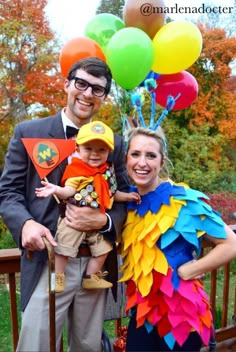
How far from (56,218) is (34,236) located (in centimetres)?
19

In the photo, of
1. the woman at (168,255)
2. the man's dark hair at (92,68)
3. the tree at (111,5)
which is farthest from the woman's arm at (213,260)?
the tree at (111,5)

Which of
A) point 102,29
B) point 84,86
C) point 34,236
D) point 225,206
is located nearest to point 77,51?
point 102,29

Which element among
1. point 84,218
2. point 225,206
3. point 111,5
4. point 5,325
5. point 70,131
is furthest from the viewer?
point 111,5

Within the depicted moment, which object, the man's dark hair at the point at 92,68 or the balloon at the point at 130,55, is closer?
the man's dark hair at the point at 92,68

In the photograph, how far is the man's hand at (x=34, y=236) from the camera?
1453 mm

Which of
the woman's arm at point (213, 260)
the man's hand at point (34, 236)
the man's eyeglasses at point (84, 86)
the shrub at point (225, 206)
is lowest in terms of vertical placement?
the shrub at point (225, 206)

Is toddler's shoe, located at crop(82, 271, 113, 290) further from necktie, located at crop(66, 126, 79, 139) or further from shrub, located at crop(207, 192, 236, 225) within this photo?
shrub, located at crop(207, 192, 236, 225)

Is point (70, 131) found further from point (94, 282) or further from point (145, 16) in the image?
point (145, 16)

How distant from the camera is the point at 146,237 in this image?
5.36 feet

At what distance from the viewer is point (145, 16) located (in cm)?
232

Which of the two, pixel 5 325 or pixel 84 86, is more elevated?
pixel 84 86

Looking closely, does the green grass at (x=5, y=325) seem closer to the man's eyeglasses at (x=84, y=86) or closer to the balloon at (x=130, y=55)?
the balloon at (x=130, y=55)

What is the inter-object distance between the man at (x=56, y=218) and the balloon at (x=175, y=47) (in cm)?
68

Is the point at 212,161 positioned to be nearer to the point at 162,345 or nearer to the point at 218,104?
the point at 218,104
